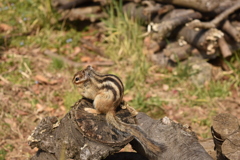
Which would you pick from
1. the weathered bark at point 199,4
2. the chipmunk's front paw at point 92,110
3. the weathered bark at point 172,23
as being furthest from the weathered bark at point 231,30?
the chipmunk's front paw at point 92,110

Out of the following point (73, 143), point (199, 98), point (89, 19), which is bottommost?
point (199, 98)

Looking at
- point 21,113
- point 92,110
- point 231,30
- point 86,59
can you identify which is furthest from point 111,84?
point 86,59

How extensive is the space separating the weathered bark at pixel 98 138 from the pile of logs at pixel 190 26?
277 centimetres

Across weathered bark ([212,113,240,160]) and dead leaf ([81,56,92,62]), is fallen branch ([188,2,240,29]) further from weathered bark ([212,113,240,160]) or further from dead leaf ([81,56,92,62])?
weathered bark ([212,113,240,160])

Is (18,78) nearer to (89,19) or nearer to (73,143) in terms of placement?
(89,19)

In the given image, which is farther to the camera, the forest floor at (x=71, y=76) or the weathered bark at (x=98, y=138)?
the forest floor at (x=71, y=76)

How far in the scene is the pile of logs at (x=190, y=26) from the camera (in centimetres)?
572

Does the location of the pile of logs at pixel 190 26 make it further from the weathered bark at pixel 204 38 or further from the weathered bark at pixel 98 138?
the weathered bark at pixel 98 138

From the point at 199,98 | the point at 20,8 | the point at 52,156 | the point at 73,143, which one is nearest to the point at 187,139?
the point at 73,143

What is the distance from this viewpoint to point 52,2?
24.1 feet

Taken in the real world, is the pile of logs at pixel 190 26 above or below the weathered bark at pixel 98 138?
below

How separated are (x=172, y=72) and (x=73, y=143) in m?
3.61

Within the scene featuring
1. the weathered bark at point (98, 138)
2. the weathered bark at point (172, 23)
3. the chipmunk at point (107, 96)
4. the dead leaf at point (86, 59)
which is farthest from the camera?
the dead leaf at point (86, 59)

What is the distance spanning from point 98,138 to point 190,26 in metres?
3.12
